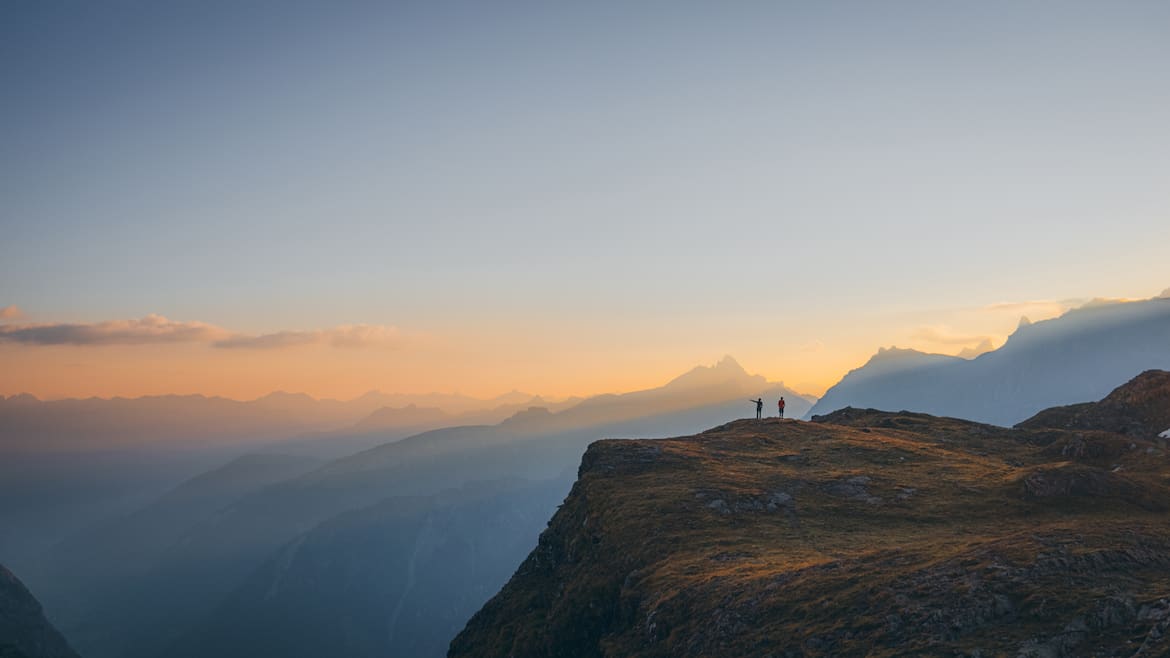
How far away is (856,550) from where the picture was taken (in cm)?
5234

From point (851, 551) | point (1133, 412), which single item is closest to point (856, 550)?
point (851, 551)

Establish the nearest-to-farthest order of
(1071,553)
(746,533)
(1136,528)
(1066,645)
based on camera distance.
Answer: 1. (1066,645)
2. (1071,553)
3. (1136,528)
4. (746,533)

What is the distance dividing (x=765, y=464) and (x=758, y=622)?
1591 inches

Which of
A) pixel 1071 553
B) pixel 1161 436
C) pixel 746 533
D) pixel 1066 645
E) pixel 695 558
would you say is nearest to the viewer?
pixel 1066 645

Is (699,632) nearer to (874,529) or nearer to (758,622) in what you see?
(758,622)

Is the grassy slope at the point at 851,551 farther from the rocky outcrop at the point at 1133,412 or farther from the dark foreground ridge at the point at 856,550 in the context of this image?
the rocky outcrop at the point at 1133,412

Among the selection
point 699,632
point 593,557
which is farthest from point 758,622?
point 593,557

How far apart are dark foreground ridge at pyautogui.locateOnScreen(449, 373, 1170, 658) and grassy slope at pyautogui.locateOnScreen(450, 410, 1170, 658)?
0.18 metres

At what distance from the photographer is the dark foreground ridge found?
3672 centimetres

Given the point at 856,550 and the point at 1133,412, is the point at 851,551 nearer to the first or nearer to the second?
the point at 856,550

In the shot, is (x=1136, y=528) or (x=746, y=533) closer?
(x=1136, y=528)

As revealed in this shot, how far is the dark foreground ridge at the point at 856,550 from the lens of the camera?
36719 millimetres

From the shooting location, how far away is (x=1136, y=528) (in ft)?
148

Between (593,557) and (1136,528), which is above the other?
(1136,528)
